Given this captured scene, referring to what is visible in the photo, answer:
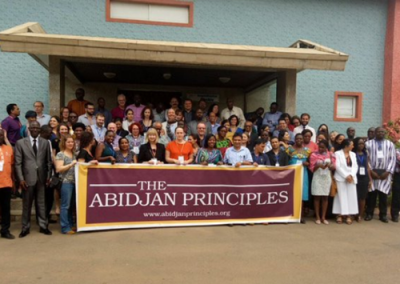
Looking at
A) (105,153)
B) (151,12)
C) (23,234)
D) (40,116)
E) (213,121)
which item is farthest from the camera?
(151,12)

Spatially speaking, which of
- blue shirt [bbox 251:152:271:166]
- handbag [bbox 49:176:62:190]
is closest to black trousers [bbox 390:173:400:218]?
blue shirt [bbox 251:152:271:166]

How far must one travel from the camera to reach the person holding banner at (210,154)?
6.12 meters

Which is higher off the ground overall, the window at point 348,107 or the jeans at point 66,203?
the window at point 348,107

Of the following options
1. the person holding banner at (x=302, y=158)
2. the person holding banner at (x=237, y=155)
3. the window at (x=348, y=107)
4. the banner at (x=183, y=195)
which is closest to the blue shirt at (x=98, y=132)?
the banner at (x=183, y=195)

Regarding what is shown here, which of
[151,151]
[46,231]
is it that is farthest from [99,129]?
[46,231]

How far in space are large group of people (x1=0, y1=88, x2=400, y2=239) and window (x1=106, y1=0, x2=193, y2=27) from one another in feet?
14.3

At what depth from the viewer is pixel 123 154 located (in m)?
5.87

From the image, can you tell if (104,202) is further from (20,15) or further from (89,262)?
(20,15)

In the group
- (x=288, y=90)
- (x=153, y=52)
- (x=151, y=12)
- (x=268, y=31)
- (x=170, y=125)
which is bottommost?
(x=170, y=125)

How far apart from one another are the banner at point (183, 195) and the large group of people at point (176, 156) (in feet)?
0.67

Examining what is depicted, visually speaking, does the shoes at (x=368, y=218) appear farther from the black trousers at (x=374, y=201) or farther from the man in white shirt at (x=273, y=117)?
the man in white shirt at (x=273, y=117)

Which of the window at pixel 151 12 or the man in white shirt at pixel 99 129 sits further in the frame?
the window at pixel 151 12

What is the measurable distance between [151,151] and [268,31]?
7218 millimetres

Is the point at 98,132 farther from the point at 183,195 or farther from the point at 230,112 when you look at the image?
the point at 230,112
